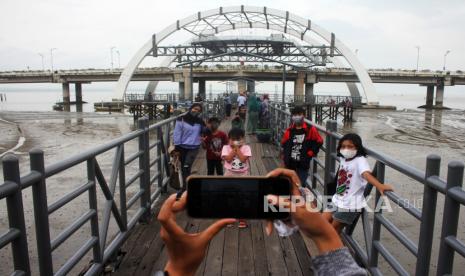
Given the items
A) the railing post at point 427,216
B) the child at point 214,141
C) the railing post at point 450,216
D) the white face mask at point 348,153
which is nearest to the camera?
the railing post at point 450,216

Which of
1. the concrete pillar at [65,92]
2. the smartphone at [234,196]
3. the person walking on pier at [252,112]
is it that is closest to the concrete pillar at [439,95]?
the person walking on pier at [252,112]

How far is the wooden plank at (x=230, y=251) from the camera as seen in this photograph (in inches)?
144

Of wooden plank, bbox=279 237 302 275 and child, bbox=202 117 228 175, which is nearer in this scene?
wooden plank, bbox=279 237 302 275

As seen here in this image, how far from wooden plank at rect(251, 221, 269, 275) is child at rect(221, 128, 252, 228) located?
0.18m

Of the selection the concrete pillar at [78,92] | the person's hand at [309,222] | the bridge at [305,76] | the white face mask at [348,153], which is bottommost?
the concrete pillar at [78,92]

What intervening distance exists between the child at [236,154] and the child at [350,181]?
4.45 ft

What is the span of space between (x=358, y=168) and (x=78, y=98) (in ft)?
281

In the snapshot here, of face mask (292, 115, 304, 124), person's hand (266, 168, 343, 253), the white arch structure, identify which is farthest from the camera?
the white arch structure

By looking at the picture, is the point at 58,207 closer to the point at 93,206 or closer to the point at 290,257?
the point at 93,206

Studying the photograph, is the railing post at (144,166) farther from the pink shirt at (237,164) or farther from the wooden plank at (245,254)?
the wooden plank at (245,254)

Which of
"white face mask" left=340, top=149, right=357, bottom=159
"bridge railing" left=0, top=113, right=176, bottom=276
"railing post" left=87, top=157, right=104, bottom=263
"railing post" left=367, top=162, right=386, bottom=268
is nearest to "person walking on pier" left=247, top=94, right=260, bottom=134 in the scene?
"bridge railing" left=0, top=113, right=176, bottom=276

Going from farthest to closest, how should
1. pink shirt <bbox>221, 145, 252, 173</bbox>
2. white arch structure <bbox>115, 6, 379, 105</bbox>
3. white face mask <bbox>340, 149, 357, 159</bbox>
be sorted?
white arch structure <bbox>115, 6, 379, 105</bbox> < pink shirt <bbox>221, 145, 252, 173</bbox> < white face mask <bbox>340, 149, 357, 159</bbox>

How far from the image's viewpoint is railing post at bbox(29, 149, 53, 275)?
96.3 inches

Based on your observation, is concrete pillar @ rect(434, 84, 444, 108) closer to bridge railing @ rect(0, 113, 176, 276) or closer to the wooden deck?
the wooden deck
